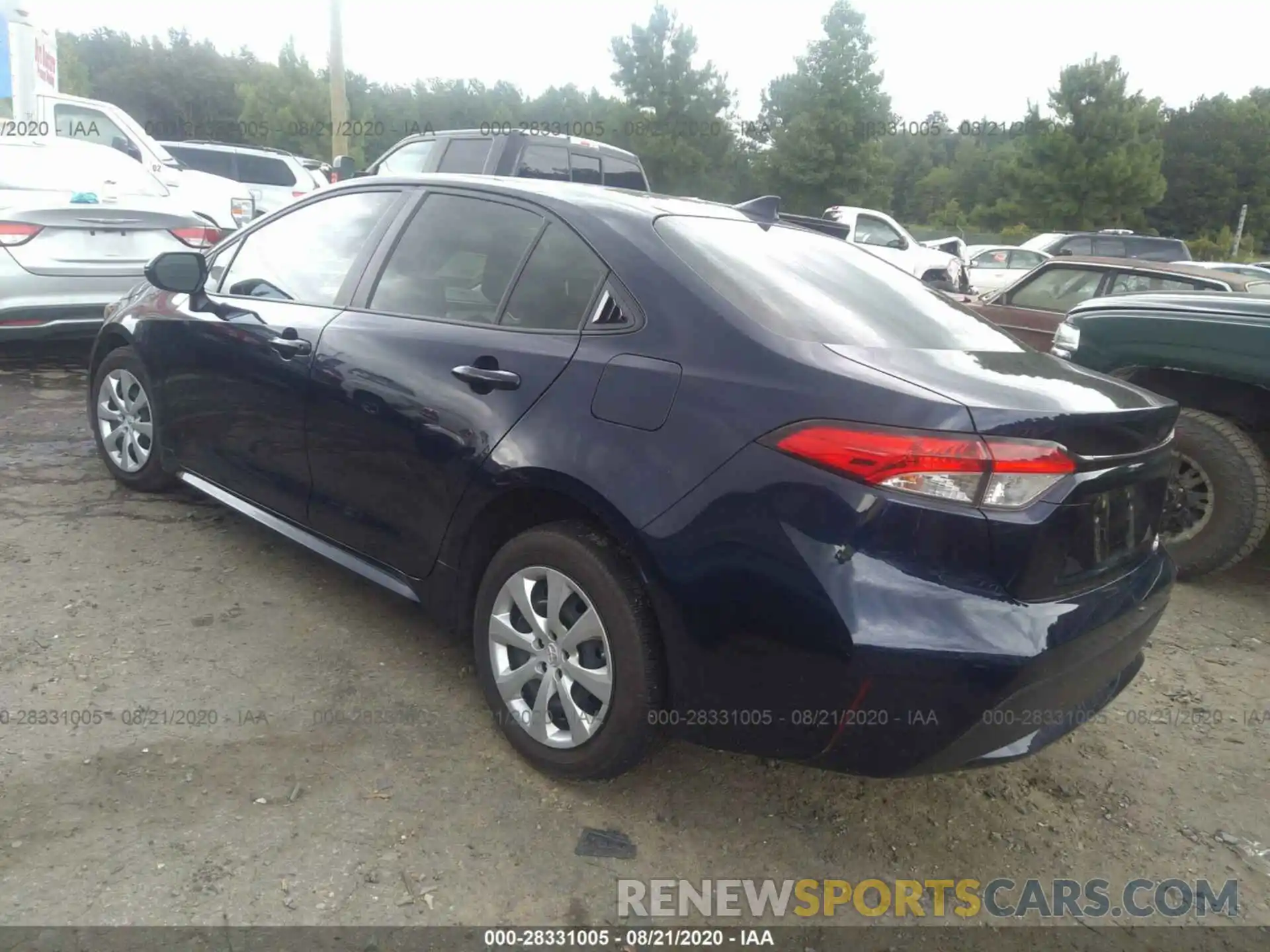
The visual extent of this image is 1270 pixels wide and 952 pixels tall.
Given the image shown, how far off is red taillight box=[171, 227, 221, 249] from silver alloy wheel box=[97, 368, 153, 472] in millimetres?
2462

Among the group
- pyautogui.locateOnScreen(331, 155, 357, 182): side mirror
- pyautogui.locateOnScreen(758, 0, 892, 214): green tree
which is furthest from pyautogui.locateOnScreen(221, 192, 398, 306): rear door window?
pyautogui.locateOnScreen(758, 0, 892, 214): green tree

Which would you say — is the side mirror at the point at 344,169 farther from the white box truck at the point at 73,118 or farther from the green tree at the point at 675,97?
the green tree at the point at 675,97

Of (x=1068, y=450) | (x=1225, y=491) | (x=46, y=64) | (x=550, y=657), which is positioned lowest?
(x=550, y=657)

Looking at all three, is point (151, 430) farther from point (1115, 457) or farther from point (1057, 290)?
point (1057, 290)

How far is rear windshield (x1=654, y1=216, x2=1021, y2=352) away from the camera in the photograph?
249 cm

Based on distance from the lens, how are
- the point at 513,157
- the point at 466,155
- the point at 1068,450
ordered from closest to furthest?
1. the point at 1068,450
2. the point at 513,157
3. the point at 466,155

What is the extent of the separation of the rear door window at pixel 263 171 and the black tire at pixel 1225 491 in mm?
14098

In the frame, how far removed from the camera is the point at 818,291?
271 centimetres

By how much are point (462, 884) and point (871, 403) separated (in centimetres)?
149

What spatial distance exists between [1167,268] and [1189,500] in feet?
14.3

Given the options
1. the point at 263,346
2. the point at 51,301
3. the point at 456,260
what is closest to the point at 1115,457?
the point at 456,260

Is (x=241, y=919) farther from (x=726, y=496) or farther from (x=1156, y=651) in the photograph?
(x=1156, y=651)

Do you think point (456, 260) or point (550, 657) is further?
point (456, 260)

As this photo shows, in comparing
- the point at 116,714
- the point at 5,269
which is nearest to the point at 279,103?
the point at 5,269
